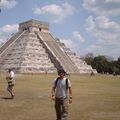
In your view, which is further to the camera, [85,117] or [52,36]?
[52,36]

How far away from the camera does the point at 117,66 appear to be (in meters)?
105

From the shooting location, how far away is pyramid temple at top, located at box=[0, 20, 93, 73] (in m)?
78.9

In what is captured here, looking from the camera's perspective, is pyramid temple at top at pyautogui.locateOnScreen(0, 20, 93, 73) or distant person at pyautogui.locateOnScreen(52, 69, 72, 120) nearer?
distant person at pyautogui.locateOnScreen(52, 69, 72, 120)

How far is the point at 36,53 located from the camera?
84.6 meters

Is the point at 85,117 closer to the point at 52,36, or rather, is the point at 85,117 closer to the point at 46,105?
the point at 46,105

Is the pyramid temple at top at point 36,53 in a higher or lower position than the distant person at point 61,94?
higher

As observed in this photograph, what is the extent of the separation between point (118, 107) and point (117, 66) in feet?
291

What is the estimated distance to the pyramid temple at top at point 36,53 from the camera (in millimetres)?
78875

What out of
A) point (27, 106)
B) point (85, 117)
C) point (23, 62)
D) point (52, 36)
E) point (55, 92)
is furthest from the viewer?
point (52, 36)

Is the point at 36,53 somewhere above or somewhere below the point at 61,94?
above

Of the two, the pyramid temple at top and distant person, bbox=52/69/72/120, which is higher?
the pyramid temple at top

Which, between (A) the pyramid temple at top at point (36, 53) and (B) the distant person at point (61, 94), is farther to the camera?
(A) the pyramid temple at top at point (36, 53)

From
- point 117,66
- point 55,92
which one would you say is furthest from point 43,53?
point 55,92

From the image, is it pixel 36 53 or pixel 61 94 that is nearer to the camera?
pixel 61 94
